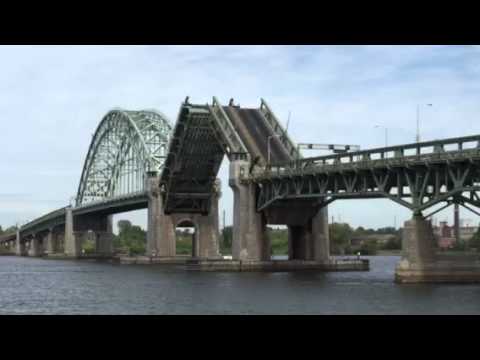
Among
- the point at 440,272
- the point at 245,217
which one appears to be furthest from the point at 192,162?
the point at 440,272

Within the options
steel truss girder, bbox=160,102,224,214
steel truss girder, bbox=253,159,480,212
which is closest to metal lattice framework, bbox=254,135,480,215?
steel truss girder, bbox=253,159,480,212

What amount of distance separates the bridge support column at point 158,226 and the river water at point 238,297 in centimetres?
5659

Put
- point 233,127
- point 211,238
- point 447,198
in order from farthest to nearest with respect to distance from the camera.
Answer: point 211,238 → point 233,127 → point 447,198

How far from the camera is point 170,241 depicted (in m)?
151

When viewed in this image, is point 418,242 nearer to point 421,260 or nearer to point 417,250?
point 417,250

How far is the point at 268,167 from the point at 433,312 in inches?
2437

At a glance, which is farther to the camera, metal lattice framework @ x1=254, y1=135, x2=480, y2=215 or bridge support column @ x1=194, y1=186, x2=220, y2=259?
bridge support column @ x1=194, y1=186, x2=220, y2=259

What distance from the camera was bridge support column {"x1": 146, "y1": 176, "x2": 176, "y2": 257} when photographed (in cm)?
14850

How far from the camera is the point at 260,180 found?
110 m

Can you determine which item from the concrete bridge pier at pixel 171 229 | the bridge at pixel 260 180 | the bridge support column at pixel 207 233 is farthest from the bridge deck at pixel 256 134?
the bridge support column at pixel 207 233

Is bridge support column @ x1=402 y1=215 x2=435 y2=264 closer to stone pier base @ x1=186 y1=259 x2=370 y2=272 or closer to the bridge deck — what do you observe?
stone pier base @ x1=186 y1=259 x2=370 y2=272

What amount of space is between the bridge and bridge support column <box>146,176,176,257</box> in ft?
0.56
